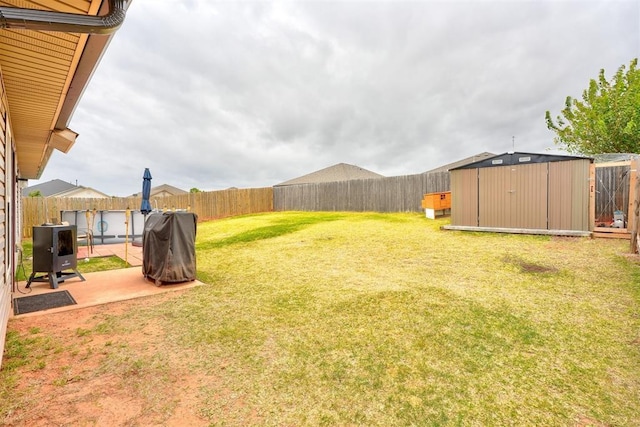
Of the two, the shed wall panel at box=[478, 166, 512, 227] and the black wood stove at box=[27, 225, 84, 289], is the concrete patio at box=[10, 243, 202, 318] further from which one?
the shed wall panel at box=[478, 166, 512, 227]

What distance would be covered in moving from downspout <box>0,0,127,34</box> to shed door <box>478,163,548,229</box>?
1042 centimetres

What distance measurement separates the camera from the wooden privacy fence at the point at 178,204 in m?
14.0

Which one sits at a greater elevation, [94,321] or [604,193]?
[604,193]

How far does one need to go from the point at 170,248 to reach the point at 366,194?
587 inches

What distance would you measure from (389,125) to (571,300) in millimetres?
24555

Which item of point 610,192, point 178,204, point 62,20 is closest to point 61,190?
point 178,204

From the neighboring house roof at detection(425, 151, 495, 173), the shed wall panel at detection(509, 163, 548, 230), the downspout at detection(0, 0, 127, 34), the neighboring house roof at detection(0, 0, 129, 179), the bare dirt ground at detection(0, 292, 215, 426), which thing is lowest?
the bare dirt ground at detection(0, 292, 215, 426)

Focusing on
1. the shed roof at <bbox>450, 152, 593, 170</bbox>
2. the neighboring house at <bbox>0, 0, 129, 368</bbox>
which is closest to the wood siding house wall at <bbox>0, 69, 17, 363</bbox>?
the neighboring house at <bbox>0, 0, 129, 368</bbox>

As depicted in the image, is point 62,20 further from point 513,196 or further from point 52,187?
point 52,187

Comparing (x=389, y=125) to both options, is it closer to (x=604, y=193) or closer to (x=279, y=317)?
(x=604, y=193)

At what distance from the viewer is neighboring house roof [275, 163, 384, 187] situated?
3206 centimetres

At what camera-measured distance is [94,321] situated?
3.78 meters

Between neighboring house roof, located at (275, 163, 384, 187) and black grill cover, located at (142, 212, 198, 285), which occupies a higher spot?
neighboring house roof, located at (275, 163, 384, 187)

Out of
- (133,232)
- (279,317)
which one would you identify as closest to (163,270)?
(279,317)
